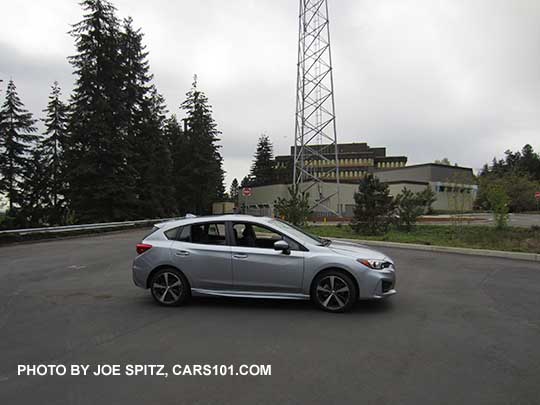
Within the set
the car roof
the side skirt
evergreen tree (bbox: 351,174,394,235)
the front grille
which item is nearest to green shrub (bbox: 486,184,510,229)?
evergreen tree (bbox: 351,174,394,235)

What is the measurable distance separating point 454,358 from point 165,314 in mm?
4047

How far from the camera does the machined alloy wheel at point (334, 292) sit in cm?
543

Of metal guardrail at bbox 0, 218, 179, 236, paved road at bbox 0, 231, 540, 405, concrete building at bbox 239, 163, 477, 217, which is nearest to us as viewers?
paved road at bbox 0, 231, 540, 405

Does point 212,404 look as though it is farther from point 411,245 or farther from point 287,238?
point 411,245

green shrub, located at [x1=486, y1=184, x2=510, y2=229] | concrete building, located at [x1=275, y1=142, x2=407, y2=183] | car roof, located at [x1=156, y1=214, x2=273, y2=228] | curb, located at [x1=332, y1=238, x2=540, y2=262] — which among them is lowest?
curb, located at [x1=332, y1=238, x2=540, y2=262]

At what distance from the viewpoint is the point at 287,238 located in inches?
227

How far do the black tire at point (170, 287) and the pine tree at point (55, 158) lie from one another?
95.7ft

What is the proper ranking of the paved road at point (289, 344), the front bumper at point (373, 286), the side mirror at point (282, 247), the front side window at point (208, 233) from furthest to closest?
1. the front side window at point (208, 233)
2. the side mirror at point (282, 247)
3. the front bumper at point (373, 286)
4. the paved road at point (289, 344)

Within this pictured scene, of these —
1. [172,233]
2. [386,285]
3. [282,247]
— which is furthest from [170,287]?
[386,285]

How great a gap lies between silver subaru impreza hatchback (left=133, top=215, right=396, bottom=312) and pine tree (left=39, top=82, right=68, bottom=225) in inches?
1150

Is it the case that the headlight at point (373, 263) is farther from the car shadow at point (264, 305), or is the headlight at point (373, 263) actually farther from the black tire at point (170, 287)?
the black tire at point (170, 287)

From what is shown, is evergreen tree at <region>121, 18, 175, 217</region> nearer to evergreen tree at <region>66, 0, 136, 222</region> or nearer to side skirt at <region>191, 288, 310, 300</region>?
evergreen tree at <region>66, 0, 136, 222</region>

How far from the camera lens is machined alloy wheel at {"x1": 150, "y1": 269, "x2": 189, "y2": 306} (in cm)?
591

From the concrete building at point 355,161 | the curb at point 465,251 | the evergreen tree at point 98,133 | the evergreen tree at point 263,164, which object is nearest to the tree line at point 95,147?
the evergreen tree at point 98,133
